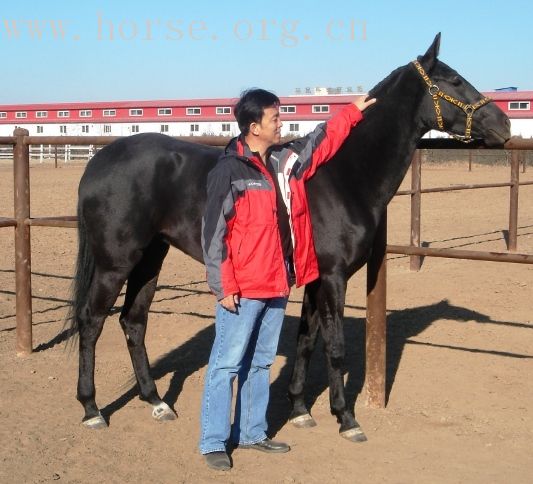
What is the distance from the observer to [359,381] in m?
4.65

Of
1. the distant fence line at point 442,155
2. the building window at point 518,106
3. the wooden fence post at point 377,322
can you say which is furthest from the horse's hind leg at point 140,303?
the building window at point 518,106

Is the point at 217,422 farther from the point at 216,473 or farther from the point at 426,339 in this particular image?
the point at 426,339

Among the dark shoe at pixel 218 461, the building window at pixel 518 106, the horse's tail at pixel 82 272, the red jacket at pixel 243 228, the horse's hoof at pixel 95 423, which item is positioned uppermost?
the building window at pixel 518 106

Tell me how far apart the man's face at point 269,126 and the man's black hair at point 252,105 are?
18 mm

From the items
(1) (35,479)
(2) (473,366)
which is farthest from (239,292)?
(2) (473,366)

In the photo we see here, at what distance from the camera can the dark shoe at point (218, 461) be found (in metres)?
3.28

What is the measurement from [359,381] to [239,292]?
1.82 metres

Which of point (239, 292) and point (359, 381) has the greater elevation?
point (239, 292)

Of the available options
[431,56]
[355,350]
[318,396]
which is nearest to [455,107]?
[431,56]

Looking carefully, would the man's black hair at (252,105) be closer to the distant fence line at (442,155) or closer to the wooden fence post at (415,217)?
the wooden fence post at (415,217)

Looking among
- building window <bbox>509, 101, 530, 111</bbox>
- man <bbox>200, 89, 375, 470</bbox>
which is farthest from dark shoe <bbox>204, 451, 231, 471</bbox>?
building window <bbox>509, 101, 530, 111</bbox>

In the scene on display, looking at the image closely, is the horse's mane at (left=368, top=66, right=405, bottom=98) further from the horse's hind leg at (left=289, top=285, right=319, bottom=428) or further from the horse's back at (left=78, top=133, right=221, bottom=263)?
the horse's hind leg at (left=289, top=285, right=319, bottom=428)

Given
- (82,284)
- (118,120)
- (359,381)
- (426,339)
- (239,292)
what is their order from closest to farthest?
1. (239,292)
2. (82,284)
3. (359,381)
4. (426,339)
5. (118,120)

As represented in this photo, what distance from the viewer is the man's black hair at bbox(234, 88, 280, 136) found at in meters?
3.10
